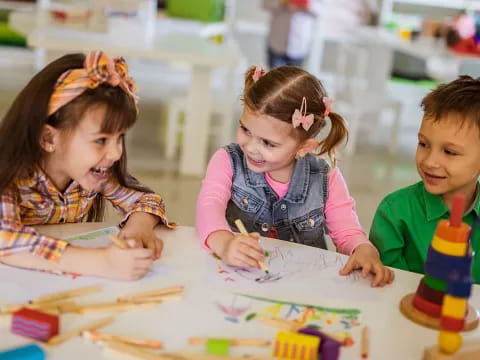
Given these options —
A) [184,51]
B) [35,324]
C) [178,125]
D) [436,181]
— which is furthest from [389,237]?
[178,125]

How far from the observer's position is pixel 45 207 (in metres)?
1.38

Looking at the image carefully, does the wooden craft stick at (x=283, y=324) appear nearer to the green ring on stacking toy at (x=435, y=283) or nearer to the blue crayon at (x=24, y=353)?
the green ring on stacking toy at (x=435, y=283)

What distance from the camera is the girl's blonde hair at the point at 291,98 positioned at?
5.01 ft

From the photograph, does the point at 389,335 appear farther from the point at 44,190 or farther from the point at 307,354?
the point at 44,190

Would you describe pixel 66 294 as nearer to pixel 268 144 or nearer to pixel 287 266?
pixel 287 266

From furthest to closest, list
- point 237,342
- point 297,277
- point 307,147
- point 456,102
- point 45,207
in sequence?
point 307,147 < point 456,102 < point 45,207 < point 297,277 < point 237,342

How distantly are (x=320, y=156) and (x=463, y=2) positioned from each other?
17.0 ft

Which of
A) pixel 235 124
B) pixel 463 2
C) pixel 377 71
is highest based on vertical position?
pixel 463 2

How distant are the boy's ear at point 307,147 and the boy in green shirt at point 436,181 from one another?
19cm

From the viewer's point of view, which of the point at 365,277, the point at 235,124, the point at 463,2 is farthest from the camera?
the point at 463,2

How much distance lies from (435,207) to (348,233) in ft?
0.61

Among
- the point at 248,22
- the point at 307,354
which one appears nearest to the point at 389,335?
the point at 307,354

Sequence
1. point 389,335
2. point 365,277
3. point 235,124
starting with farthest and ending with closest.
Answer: point 235,124 → point 365,277 → point 389,335

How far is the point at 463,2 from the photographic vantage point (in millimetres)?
6328
